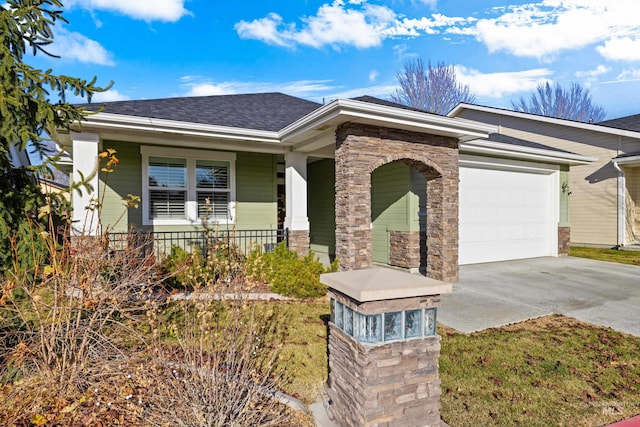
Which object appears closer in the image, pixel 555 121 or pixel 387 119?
pixel 387 119

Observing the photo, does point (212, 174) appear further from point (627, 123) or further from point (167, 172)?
point (627, 123)

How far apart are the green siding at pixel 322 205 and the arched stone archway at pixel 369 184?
4.31 meters

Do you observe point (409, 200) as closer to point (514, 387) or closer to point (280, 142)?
point (280, 142)

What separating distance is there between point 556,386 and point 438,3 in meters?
12.8

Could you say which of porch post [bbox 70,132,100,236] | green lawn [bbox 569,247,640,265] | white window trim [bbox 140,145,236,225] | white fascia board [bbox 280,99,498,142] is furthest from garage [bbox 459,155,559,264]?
porch post [bbox 70,132,100,236]

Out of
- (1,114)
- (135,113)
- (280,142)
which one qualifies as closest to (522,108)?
(280,142)

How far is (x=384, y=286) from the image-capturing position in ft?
7.27

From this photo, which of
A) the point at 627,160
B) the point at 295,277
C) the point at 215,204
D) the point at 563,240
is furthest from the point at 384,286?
the point at 627,160

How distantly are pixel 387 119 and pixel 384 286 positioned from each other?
13.9 ft

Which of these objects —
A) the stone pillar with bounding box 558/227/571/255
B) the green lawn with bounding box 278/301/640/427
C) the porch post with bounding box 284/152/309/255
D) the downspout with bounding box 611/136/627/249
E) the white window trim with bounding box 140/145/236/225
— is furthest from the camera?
the downspout with bounding box 611/136/627/249

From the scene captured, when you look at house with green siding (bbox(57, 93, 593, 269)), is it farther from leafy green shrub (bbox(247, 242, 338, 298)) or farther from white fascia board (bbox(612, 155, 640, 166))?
white fascia board (bbox(612, 155, 640, 166))

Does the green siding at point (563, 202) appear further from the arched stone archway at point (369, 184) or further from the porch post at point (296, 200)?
the porch post at point (296, 200)

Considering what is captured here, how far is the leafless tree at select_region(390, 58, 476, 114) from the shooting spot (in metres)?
26.6

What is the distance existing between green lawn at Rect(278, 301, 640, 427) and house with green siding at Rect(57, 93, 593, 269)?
284cm
